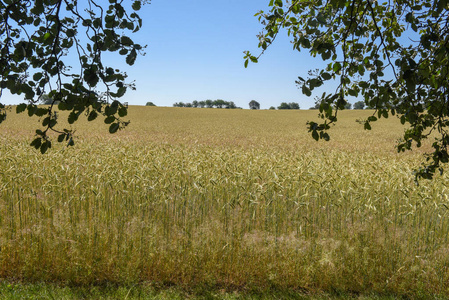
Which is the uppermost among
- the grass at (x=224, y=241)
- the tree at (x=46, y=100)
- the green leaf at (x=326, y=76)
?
the green leaf at (x=326, y=76)

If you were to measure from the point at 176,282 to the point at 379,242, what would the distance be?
9.54 feet

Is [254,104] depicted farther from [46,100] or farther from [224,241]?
[46,100]

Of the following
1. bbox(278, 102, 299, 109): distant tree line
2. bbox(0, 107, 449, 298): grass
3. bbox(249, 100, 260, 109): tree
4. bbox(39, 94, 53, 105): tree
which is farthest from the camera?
bbox(249, 100, 260, 109): tree

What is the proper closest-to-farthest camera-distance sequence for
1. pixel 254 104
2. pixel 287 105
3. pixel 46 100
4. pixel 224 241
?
pixel 46 100, pixel 224 241, pixel 287 105, pixel 254 104

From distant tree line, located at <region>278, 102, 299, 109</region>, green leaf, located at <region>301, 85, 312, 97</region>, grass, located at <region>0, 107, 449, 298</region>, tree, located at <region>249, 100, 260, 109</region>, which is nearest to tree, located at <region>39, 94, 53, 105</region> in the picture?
green leaf, located at <region>301, 85, 312, 97</region>

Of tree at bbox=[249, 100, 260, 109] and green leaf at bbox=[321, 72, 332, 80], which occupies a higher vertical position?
tree at bbox=[249, 100, 260, 109]

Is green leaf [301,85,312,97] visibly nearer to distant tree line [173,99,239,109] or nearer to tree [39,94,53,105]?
tree [39,94,53,105]

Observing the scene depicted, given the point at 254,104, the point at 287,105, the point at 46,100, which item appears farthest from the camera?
the point at 254,104

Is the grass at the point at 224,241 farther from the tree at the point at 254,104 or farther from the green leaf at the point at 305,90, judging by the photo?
the tree at the point at 254,104

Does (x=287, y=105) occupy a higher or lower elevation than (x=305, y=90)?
higher

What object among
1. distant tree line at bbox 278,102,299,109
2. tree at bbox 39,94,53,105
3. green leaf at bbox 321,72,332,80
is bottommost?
tree at bbox 39,94,53,105

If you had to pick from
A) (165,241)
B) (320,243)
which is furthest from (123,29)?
(320,243)

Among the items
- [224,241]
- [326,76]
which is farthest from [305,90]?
[224,241]

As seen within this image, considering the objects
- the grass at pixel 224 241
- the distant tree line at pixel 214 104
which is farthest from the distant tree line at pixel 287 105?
the grass at pixel 224 241
